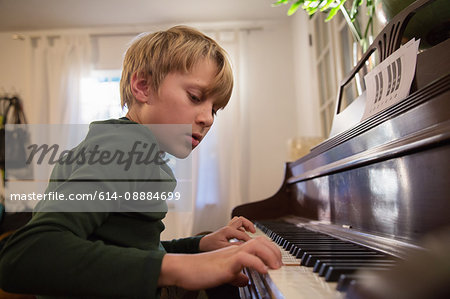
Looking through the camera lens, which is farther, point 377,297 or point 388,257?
point 388,257

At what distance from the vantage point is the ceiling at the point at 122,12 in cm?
378

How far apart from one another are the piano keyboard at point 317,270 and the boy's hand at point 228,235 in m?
0.17

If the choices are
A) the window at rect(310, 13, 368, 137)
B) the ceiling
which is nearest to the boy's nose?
the window at rect(310, 13, 368, 137)

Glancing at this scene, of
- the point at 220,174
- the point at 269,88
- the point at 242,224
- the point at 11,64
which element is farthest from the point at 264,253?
the point at 11,64

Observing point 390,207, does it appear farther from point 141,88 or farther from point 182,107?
point 141,88

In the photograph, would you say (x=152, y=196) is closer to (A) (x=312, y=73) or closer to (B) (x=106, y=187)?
(B) (x=106, y=187)

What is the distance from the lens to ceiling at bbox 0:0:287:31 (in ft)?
12.4

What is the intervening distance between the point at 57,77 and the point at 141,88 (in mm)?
3708

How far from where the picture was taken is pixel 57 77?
13.6ft

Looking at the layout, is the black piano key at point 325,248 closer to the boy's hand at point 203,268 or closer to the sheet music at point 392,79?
the boy's hand at point 203,268

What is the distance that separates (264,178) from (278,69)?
1267 millimetres

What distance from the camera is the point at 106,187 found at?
1.96ft

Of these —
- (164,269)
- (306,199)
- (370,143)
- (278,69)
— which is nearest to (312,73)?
(278,69)

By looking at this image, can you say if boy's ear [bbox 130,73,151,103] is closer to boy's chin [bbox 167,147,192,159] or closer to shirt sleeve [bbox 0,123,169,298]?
boy's chin [bbox 167,147,192,159]
